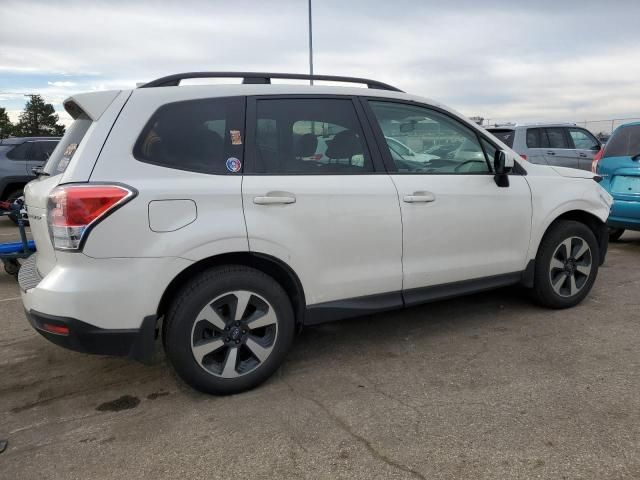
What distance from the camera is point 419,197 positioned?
11.2 ft

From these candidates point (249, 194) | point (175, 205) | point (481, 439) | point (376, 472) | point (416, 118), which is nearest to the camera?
point (376, 472)

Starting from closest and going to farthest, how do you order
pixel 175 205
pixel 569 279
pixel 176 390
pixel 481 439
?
pixel 481 439 → pixel 175 205 → pixel 176 390 → pixel 569 279

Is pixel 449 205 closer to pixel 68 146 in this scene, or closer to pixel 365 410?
pixel 365 410

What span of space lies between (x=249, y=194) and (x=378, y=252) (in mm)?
941

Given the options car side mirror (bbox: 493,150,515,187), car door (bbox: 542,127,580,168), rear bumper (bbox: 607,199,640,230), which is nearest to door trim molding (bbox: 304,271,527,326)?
car side mirror (bbox: 493,150,515,187)

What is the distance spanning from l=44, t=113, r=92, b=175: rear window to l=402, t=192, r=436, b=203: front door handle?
1954mm

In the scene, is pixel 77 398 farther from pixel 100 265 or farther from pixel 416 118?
pixel 416 118

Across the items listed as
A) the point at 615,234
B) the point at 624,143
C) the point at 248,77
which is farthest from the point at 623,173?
the point at 248,77

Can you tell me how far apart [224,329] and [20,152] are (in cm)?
952

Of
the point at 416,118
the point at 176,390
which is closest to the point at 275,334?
the point at 176,390

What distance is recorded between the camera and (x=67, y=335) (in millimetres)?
2641

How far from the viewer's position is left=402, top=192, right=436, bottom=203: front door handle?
3.37 metres

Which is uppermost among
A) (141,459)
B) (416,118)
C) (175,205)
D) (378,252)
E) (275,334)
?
(416,118)

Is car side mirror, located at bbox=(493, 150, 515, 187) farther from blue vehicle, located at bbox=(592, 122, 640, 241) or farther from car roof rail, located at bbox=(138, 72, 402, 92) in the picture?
blue vehicle, located at bbox=(592, 122, 640, 241)
